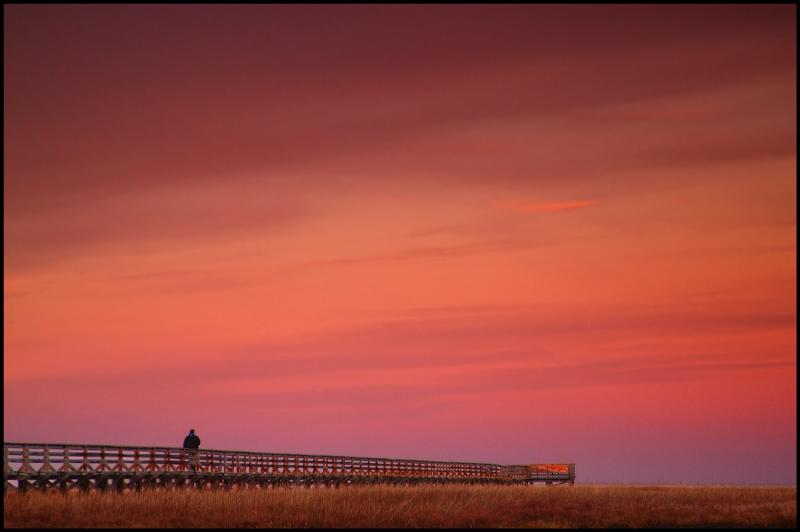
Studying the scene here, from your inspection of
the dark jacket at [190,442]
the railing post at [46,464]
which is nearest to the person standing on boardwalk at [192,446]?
the dark jacket at [190,442]

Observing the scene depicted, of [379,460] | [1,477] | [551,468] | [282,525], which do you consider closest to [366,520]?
[282,525]

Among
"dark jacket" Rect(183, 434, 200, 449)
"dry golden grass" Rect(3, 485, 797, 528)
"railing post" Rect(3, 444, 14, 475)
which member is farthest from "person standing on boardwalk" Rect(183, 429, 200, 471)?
"railing post" Rect(3, 444, 14, 475)

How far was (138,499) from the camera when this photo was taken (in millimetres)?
43812

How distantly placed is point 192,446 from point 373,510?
16.5 m

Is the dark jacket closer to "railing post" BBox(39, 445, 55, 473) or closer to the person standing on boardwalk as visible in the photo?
the person standing on boardwalk

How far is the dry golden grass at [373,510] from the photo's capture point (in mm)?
39250

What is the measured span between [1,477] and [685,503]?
1065 inches

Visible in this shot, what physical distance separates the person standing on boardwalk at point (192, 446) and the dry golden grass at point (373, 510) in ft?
19.6

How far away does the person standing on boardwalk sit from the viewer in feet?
183

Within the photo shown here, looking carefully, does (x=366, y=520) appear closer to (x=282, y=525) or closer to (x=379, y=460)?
(x=282, y=525)

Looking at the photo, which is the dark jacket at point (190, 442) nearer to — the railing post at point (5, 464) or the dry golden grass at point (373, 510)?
the dry golden grass at point (373, 510)

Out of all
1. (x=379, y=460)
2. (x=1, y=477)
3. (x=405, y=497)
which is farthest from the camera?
(x=379, y=460)

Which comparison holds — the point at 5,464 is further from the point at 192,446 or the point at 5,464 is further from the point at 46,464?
the point at 192,446

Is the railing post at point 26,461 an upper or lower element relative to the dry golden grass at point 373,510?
upper
